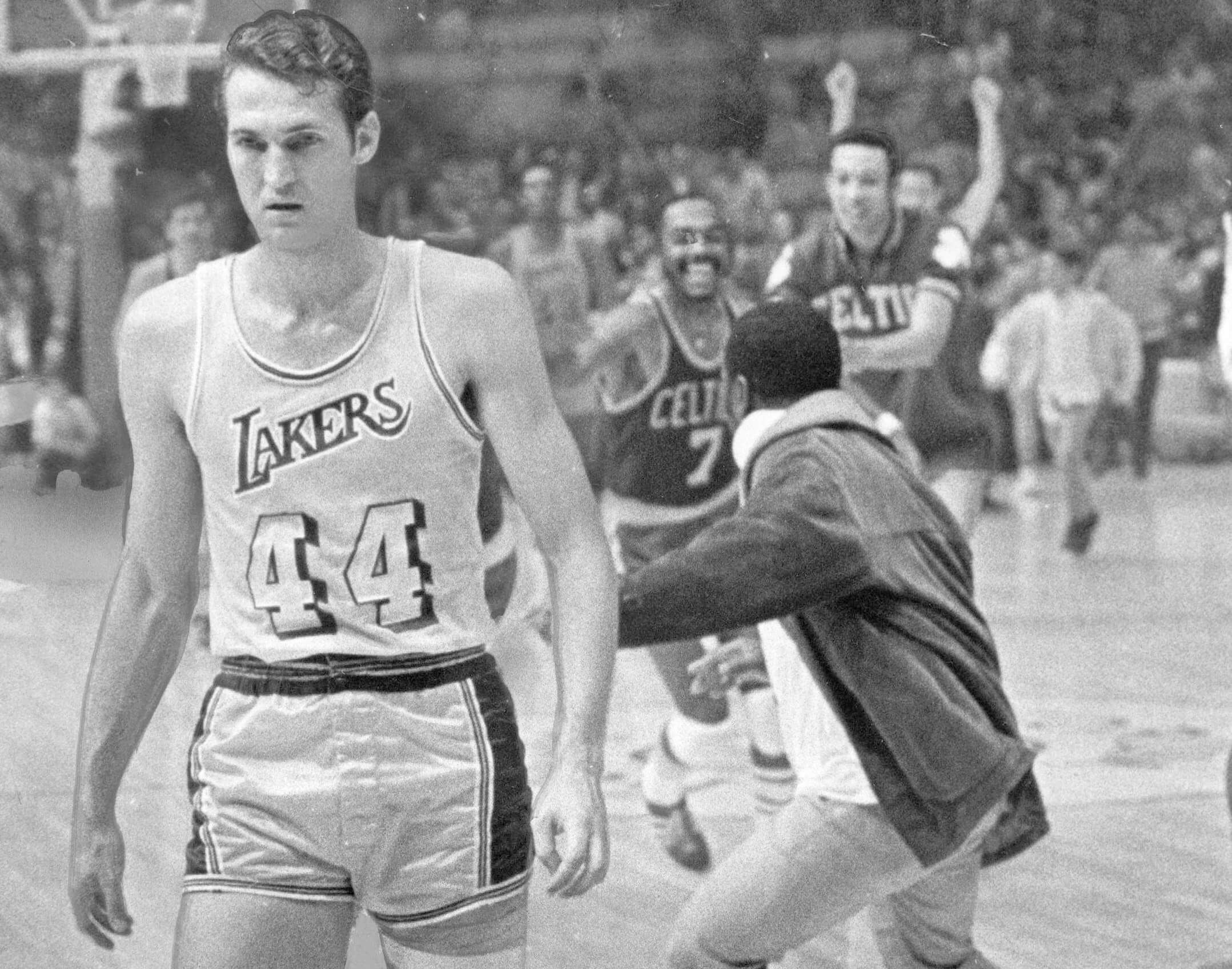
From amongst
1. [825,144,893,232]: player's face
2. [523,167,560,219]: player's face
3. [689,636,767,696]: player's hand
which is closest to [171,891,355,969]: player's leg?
[689,636,767,696]: player's hand

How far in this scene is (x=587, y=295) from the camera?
26.1ft

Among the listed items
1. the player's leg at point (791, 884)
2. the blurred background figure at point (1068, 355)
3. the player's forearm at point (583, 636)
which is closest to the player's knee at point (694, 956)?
the player's leg at point (791, 884)

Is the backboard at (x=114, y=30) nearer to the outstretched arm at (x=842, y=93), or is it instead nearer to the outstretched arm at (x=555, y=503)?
the outstretched arm at (x=842, y=93)

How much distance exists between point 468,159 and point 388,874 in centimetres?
657

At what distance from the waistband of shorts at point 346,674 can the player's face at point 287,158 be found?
422 millimetres

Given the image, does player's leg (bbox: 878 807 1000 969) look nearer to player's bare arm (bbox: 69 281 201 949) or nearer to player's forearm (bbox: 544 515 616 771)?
player's forearm (bbox: 544 515 616 771)

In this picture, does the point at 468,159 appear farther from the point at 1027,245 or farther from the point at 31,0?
the point at 1027,245

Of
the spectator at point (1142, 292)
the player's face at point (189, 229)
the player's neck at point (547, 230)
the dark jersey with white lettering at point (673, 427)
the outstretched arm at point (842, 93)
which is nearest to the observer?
the dark jersey with white lettering at point (673, 427)

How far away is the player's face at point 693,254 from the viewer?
5.46 m

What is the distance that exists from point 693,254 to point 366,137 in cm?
316

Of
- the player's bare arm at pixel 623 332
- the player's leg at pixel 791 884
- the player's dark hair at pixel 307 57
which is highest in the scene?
the player's dark hair at pixel 307 57

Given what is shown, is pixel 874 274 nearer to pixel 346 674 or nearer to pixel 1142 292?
pixel 346 674

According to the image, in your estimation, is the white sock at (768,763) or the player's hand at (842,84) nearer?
the white sock at (768,763)

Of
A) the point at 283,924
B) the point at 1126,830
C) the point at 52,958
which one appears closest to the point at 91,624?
the point at 52,958
